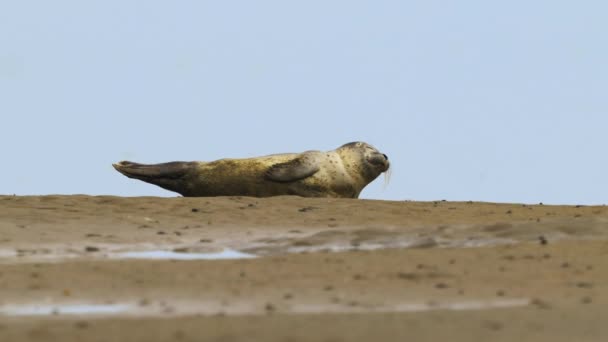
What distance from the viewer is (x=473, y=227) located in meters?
14.8

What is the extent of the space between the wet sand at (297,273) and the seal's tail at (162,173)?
2854mm

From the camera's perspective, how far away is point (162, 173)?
72.7 ft

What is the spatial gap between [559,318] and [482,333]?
79 centimetres

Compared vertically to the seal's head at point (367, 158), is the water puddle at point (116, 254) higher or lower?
lower

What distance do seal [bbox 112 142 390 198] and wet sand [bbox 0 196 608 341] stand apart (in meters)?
2.34

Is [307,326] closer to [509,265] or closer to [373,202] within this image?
[509,265]

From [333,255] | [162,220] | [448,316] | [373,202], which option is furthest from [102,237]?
[448,316]

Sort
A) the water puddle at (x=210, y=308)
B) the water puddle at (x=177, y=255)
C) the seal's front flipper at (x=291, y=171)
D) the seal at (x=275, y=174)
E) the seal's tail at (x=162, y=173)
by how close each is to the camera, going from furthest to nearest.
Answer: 1. the seal's tail at (x=162, y=173)
2. the seal at (x=275, y=174)
3. the seal's front flipper at (x=291, y=171)
4. the water puddle at (x=177, y=255)
5. the water puddle at (x=210, y=308)

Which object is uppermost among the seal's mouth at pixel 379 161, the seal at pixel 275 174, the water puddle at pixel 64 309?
the seal's mouth at pixel 379 161

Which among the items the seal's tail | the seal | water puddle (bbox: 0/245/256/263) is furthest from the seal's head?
water puddle (bbox: 0/245/256/263)

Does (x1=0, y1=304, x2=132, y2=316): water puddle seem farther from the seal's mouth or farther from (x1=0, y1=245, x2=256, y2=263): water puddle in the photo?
the seal's mouth

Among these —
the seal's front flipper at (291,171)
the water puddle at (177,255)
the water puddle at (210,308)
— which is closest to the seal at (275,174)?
the seal's front flipper at (291,171)

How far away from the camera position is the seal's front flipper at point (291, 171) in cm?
2134

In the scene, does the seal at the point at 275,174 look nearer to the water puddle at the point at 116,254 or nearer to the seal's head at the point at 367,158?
the seal's head at the point at 367,158
